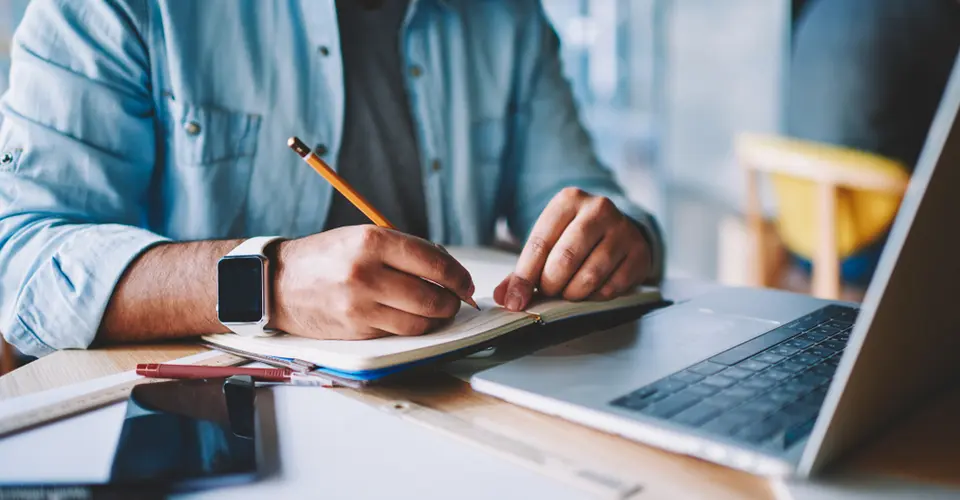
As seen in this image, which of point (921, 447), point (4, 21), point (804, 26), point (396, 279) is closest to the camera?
point (921, 447)

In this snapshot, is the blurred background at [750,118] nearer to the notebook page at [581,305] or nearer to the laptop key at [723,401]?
the notebook page at [581,305]

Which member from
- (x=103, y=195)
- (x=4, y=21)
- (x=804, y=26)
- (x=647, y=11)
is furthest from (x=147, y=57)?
(x=647, y=11)

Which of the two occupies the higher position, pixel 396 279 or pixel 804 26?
pixel 804 26

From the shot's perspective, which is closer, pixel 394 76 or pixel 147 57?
pixel 147 57

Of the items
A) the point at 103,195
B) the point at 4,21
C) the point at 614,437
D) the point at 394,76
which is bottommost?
the point at 614,437

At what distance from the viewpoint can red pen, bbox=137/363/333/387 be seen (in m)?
0.61

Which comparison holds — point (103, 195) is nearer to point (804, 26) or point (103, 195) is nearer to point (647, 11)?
point (804, 26)

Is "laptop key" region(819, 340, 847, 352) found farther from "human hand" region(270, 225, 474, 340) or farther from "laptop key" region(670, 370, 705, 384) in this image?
"human hand" region(270, 225, 474, 340)

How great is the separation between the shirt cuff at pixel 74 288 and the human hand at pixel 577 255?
0.38 metres

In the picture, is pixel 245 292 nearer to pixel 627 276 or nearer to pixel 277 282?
pixel 277 282

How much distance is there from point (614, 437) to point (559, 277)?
272mm

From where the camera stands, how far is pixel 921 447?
49 centimetres

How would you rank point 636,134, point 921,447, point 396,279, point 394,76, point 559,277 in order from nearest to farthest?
point 921,447 < point 396,279 < point 559,277 < point 394,76 < point 636,134

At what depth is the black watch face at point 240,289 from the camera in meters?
0.68
